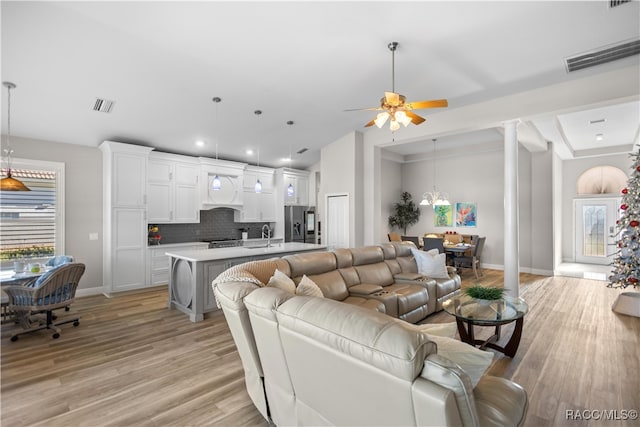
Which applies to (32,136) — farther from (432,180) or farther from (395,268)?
(432,180)

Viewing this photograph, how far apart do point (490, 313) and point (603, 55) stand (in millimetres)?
3493

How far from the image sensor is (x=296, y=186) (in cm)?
868

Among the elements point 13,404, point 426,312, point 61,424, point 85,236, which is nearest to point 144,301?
point 85,236

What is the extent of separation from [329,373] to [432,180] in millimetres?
8813

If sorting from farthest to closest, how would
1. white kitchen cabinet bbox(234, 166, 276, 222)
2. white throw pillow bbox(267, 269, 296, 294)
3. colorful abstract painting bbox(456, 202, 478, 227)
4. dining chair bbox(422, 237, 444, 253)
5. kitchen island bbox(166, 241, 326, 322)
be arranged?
colorful abstract painting bbox(456, 202, 478, 227)
white kitchen cabinet bbox(234, 166, 276, 222)
dining chair bbox(422, 237, 444, 253)
kitchen island bbox(166, 241, 326, 322)
white throw pillow bbox(267, 269, 296, 294)

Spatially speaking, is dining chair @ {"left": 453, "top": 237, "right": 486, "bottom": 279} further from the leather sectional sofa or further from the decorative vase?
the leather sectional sofa

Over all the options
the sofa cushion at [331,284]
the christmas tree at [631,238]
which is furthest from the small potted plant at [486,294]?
the christmas tree at [631,238]

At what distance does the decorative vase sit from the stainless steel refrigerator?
6.52m

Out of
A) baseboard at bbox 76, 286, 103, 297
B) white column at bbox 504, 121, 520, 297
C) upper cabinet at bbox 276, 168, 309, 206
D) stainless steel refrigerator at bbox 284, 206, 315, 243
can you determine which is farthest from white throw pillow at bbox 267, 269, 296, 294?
stainless steel refrigerator at bbox 284, 206, 315, 243

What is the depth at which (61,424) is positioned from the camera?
214 centimetres

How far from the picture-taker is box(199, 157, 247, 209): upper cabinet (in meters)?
6.90

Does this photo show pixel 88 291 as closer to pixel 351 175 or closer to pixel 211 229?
pixel 211 229

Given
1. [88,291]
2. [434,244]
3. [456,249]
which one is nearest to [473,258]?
[456,249]

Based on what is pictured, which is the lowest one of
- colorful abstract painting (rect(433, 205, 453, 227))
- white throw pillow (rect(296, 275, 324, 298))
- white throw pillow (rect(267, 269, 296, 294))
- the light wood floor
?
the light wood floor
